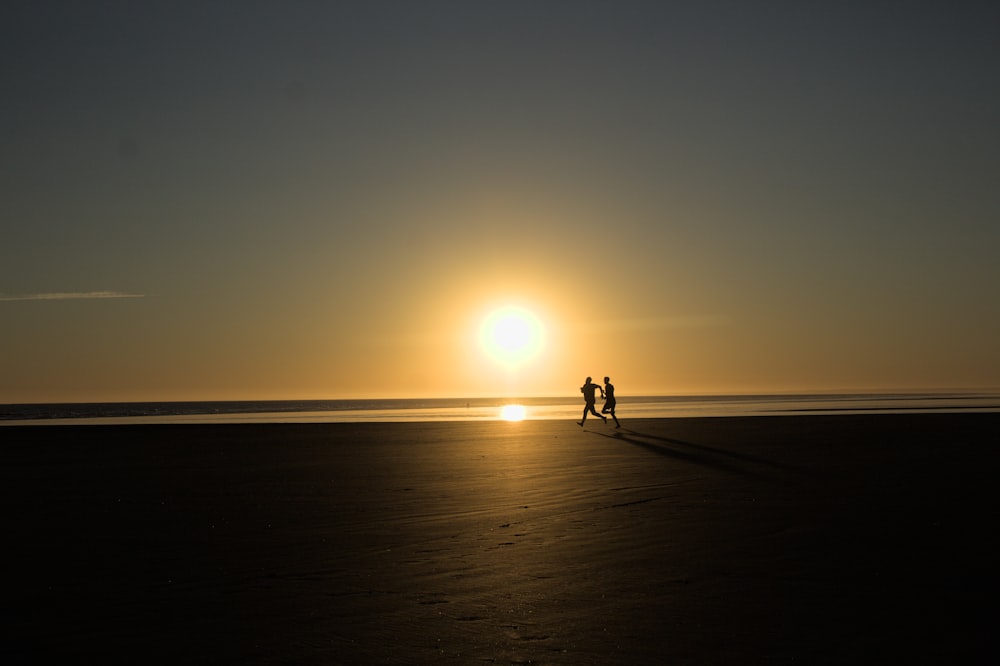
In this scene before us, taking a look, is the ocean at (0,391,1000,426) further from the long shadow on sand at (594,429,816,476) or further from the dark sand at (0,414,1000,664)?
the dark sand at (0,414,1000,664)

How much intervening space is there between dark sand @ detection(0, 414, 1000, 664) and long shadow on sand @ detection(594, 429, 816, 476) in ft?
0.78

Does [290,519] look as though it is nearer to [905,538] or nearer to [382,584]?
[382,584]

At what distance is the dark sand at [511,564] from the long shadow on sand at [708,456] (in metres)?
0.24

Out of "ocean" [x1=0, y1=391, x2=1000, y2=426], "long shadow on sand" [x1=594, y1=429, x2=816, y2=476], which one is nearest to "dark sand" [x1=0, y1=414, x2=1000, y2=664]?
"long shadow on sand" [x1=594, y1=429, x2=816, y2=476]

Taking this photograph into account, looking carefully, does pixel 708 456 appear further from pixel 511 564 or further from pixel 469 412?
pixel 469 412

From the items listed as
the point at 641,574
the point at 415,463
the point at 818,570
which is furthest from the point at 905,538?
the point at 415,463

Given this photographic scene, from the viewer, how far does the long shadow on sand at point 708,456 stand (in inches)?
744

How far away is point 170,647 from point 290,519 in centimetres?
624

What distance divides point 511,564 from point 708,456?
13336 mm

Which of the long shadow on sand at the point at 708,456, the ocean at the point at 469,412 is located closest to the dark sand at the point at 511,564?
the long shadow on sand at the point at 708,456

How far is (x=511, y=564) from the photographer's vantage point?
982 cm

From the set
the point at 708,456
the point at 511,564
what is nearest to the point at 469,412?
the point at 708,456

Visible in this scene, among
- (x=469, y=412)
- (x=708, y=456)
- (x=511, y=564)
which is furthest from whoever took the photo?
(x=469, y=412)

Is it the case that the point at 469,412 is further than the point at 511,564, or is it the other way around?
the point at 469,412
